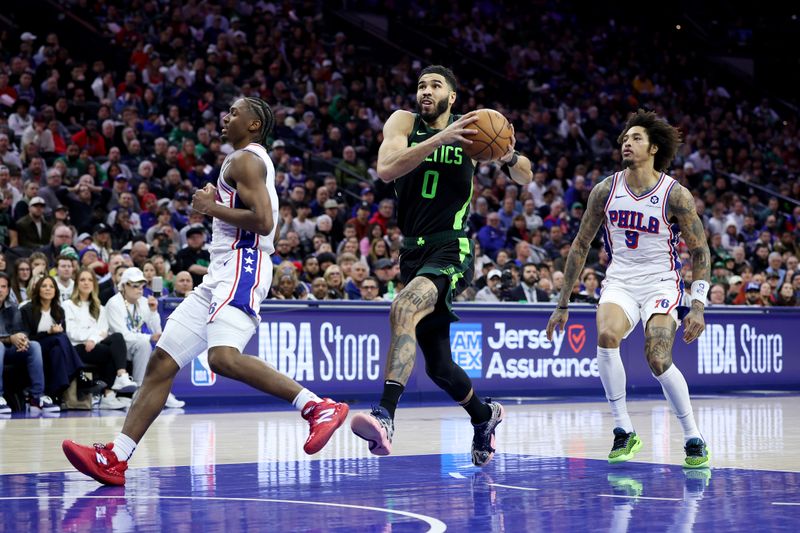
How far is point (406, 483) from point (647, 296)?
2.34 meters

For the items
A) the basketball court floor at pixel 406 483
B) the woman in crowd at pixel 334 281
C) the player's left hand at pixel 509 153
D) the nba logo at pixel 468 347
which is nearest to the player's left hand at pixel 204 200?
the basketball court floor at pixel 406 483

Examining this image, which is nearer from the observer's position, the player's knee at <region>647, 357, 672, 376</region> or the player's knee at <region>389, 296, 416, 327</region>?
the player's knee at <region>389, 296, 416, 327</region>

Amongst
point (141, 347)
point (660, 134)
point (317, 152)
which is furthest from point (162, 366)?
point (317, 152)

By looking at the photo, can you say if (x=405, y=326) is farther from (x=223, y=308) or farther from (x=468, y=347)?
(x=468, y=347)

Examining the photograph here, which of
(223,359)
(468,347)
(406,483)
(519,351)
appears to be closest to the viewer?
(223,359)

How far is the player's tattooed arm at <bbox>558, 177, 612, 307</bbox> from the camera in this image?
8.48 m

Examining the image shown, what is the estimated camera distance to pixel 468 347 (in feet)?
52.4

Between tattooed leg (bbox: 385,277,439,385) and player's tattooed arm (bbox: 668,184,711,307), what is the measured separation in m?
2.11

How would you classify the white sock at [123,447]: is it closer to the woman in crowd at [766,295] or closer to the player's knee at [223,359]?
the player's knee at [223,359]

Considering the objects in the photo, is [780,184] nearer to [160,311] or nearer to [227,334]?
[160,311]

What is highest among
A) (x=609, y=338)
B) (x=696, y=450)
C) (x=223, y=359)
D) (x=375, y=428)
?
(x=609, y=338)

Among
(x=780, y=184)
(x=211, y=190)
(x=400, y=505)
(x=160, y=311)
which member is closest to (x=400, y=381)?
(x=400, y=505)

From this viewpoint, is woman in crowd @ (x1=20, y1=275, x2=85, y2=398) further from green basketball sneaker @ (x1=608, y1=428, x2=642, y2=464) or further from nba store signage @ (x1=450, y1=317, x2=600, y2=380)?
green basketball sneaker @ (x1=608, y1=428, x2=642, y2=464)

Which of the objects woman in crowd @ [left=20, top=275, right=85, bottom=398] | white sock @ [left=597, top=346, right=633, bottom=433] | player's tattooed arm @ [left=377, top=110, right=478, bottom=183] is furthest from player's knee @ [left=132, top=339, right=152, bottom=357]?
player's tattooed arm @ [left=377, top=110, right=478, bottom=183]
